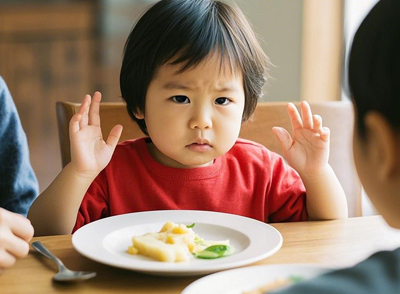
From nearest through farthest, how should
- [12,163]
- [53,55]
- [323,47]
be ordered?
[12,163] → [323,47] → [53,55]

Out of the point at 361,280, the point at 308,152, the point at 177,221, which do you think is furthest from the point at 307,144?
the point at 361,280

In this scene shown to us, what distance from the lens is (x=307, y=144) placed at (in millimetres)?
1302

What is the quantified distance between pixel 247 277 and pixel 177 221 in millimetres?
310

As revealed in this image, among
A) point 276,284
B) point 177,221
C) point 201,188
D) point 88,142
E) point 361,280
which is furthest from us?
point 201,188

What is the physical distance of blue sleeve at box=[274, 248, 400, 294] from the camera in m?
0.45

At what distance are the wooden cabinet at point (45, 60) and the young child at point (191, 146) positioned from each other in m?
2.69

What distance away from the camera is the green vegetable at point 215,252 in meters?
0.94

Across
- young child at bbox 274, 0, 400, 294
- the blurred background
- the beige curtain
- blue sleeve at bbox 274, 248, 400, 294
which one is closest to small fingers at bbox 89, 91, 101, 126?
young child at bbox 274, 0, 400, 294

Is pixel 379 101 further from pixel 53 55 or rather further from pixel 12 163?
pixel 53 55

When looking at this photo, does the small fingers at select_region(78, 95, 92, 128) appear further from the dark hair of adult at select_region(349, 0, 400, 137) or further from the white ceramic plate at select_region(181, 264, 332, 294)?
the dark hair of adult at select_region(349, 0, 400, 137)

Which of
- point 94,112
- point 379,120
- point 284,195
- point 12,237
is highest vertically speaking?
point 379,120

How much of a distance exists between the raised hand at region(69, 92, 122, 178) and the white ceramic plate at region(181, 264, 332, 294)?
466mm

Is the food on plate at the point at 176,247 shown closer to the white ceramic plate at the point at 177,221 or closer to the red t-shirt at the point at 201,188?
the white ceramic plate at the point at 177,221

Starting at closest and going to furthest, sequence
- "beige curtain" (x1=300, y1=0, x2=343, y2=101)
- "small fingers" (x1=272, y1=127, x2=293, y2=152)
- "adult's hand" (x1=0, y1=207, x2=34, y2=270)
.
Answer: "adult's hand" (x1=0, y1=207, x2=34, y2=270)
"small fingers" (x1=272, y1=127, x2=293, y2=152)
"beige curtain" (x1=300, y1=0, x2=343, y2=101)
